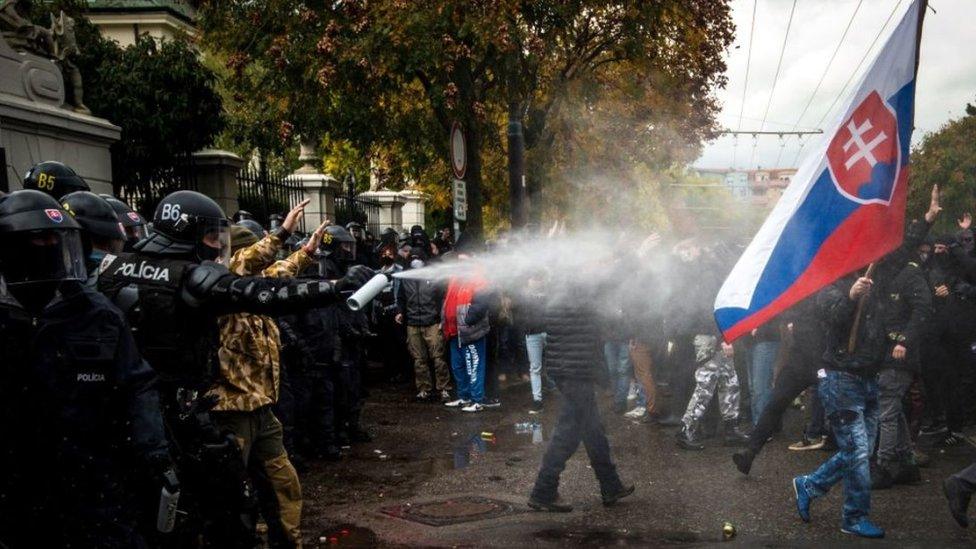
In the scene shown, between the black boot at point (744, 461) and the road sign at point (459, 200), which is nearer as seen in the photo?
the black boot at point (744, 461)

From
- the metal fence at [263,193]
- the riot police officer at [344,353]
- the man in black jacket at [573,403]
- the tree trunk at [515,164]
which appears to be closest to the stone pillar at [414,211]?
the metal fence at [263,193]

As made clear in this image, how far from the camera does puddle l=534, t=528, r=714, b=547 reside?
5750 millimetres

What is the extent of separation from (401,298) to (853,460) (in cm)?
695

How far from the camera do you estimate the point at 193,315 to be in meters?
4.32

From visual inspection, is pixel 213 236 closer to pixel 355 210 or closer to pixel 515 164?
pixel 515 164

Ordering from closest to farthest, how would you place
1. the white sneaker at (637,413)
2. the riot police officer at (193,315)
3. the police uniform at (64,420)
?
1. the police uniform at (64,420)
2. the riot police officer at (193,315)
3. the white sneaker at (637,413)

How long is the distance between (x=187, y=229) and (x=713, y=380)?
5.77 metres

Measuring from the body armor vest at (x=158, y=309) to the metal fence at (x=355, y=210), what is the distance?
12.1 m

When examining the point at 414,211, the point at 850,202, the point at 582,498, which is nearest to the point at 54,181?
the point at 582,498

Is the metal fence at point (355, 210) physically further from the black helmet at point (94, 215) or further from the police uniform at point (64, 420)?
the police uniform at point (64, 420)

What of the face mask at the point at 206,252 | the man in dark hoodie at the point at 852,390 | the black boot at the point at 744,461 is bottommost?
the black boot at the point at 744,461

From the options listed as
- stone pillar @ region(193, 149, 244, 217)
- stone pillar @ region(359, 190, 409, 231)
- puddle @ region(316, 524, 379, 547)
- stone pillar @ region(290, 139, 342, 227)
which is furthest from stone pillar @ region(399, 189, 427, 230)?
puddle @ region(316, 524, 379, 547)

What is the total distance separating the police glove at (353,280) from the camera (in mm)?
3953

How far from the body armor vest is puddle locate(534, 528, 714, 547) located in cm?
276
